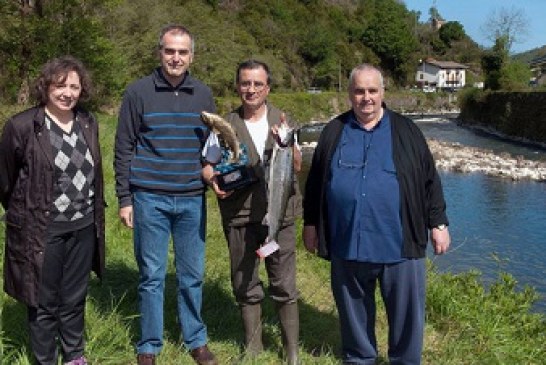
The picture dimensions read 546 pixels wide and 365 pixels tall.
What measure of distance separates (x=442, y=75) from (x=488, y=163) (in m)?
78.0

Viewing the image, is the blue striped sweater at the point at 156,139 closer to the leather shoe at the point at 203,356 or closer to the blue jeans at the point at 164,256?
the blue jeans at the point at 164,256

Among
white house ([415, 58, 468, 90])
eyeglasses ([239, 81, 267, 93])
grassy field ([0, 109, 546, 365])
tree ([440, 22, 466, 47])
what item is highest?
tree ([440, 22, 466, 47])

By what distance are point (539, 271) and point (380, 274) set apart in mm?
7553

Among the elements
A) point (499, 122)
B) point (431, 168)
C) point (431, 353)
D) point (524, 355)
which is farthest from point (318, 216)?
point (499, 122)

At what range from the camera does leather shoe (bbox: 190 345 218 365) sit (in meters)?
3.76

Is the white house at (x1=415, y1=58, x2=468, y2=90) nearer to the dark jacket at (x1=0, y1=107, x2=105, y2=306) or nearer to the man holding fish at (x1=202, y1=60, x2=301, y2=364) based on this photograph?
the man holding fish at (x1=202, y1=60, x2=301, y2=364)

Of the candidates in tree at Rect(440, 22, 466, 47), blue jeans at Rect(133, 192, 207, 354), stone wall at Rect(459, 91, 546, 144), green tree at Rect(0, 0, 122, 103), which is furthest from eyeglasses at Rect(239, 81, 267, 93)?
tree at Rect(440, 22, 466, 47)

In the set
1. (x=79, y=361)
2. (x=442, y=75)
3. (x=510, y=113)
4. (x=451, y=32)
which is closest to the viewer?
(x=79, y=361)

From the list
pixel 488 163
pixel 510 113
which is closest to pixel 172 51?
pixel 488 163

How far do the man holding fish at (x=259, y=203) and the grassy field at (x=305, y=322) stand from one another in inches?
14.1

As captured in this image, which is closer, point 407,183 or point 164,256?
point 407,183

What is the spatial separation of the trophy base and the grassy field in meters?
1.16

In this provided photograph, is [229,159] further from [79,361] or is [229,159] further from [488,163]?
[488,163]

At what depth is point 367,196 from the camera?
3.33m
